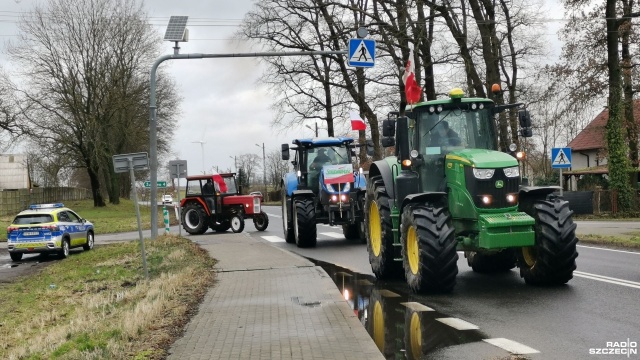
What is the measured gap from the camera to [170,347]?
23.4 feet

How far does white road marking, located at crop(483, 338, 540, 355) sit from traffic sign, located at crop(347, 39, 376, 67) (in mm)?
13104

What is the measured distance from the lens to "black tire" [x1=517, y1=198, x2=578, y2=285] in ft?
32.0

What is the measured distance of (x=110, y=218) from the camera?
52250 mm

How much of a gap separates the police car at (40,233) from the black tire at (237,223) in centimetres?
747

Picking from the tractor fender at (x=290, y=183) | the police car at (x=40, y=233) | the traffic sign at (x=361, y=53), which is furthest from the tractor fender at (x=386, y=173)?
the police car at (x=40, y=233)

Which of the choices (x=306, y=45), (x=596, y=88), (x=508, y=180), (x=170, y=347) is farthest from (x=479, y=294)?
(x=306, y=45)

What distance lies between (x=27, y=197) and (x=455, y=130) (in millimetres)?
57986

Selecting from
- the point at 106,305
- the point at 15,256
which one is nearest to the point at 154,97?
the point at 15,256

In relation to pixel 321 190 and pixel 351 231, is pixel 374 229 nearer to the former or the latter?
pixel 321 190

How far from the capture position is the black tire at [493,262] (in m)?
12.0

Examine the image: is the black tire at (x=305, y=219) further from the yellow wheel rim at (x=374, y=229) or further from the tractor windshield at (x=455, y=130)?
the tractor windshield at (x=455, y=130)

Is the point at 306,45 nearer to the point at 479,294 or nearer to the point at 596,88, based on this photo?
the point at 596,88

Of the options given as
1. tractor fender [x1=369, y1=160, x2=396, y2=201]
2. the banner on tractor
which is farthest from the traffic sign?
tractor fender [x1=369, y1=160, x2=396, y2=201]

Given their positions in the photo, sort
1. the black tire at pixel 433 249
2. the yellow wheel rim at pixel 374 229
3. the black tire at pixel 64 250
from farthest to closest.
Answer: the black tire at pixel 64 250
the yellow wheel rim at pixel 374 229
the black tire at pixel 433 249
